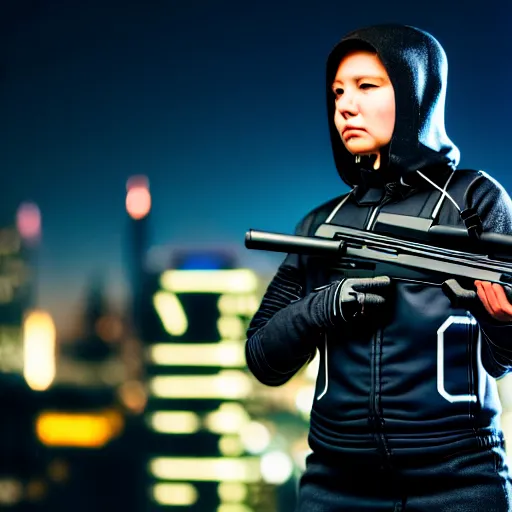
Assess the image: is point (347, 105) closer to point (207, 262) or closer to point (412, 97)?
point (412, 97)

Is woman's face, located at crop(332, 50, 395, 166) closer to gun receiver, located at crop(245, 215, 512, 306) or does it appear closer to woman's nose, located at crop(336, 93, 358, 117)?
woman's nose, located at crop(336, 93, 358, 117)

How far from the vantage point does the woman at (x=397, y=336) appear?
4.85ft

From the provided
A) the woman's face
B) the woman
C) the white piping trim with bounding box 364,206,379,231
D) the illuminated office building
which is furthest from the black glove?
the illuminated office building

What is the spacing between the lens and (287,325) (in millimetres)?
1584

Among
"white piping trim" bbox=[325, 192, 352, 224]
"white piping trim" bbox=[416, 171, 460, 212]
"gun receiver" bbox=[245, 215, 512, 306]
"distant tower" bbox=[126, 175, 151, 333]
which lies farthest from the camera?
"distant tower" bbox=[126, 175, 151, 333]

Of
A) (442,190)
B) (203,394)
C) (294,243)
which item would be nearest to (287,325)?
(294,243)

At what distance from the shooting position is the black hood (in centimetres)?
159

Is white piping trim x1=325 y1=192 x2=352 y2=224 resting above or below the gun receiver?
above

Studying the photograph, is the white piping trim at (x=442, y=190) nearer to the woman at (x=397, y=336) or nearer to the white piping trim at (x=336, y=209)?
the woman at (x=397, y=336)

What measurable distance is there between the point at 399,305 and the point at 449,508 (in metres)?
0.34

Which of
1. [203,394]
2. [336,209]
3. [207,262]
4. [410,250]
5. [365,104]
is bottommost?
[203,394]

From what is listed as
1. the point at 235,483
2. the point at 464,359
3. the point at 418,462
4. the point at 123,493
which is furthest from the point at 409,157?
the point at 123,493

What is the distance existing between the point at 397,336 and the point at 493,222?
0.25 metres

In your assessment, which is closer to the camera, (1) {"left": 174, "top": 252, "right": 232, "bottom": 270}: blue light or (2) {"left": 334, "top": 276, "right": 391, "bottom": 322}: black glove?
(2) {"left": 334, "top": 276, "right": 391, "bottom": 322}: black glove
